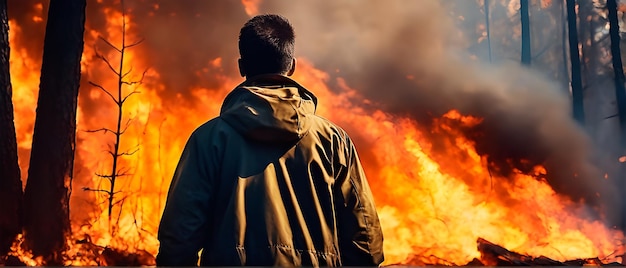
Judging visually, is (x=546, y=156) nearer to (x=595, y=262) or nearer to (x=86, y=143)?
(x=595, y=262)

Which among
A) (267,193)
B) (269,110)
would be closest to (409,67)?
(269,110)

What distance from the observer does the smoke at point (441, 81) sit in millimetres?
6410

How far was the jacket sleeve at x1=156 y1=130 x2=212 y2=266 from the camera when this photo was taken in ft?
7.02

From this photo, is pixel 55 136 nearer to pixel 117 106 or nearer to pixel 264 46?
pixel 117 106

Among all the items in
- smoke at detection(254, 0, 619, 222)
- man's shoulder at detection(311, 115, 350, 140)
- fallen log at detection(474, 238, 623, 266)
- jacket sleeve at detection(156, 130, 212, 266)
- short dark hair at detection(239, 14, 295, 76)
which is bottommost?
fallen log at detection(474, 238, 623, 266)

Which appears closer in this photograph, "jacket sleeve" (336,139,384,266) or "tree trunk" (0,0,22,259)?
"jacket sleeve" (336,139,384,266)

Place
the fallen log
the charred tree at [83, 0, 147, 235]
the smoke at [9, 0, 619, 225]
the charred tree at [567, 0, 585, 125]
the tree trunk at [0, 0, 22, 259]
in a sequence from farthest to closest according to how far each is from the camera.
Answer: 1. the charred tree at [567, 0, 585, 125]
2. the smoke at [9, 0, 619, 225]
3. the charred tree at [83, 0, 147, 235]
4. the fallen log
5. the tree trunk at [0, 0, 22, 259]

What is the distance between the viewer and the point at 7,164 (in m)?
5.69

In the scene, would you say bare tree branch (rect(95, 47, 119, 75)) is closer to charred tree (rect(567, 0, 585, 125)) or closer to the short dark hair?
the short dark hair

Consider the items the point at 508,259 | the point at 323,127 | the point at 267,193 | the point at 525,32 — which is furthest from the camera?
the point at 525,32

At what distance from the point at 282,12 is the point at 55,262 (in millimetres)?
3531

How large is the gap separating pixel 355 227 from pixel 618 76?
5.48 metres

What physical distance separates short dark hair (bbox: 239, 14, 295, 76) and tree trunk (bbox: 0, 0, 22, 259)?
14.1ft

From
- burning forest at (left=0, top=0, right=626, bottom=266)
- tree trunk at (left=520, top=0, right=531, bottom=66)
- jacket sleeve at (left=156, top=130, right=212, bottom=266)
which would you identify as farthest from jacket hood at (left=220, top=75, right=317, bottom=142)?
tree trunk at (left=520, top=0, right=531, bottom=66)
